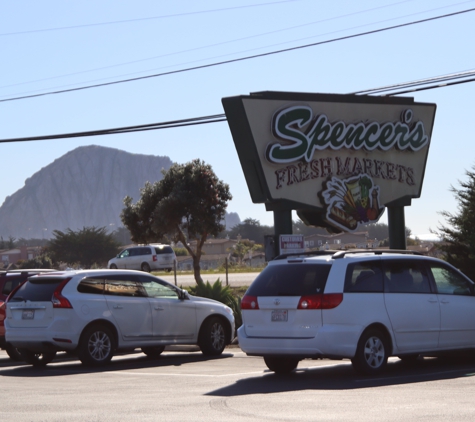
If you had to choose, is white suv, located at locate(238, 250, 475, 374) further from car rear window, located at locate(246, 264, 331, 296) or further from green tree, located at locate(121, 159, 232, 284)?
green tree, located at locate(121, 159, 232, 284)

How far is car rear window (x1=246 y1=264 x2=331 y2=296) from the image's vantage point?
37.7 ft

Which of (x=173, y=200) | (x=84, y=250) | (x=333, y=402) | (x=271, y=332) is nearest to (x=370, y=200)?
(x=271, y=332)

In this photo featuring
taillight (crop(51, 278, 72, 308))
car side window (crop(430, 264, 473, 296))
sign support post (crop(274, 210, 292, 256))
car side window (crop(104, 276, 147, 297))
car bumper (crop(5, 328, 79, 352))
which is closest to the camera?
car side window (crop(430, 264, 473, 296))

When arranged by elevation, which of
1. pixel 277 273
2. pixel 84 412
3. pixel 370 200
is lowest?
pixel 84 412

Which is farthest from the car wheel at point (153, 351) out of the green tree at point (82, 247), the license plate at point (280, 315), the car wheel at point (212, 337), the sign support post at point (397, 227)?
the green tree at point (82, 247)

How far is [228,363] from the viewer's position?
48.0ft

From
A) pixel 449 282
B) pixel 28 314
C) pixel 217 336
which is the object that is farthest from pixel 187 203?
pixel 449 282

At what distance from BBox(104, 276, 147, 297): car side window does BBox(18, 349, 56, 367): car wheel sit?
1.51m

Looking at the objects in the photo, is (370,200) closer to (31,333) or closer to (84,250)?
(31,333)

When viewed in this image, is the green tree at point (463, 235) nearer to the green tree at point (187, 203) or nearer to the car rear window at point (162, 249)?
the green tree at point (187, 203)

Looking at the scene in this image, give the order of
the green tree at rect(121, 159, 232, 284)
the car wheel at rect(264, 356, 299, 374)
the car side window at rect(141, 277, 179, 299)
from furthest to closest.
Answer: the green tree at rect(121, 159, 232, 284)
the car side window at rect(141, 277, 179, 299)
the car wheel at rect(264, 356, 299, 374)

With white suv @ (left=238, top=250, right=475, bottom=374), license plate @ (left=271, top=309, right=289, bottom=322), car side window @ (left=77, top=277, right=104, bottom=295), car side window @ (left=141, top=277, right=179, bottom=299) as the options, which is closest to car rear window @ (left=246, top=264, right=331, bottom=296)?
white suv @ (left=238, top=250, right=475, bottom=374)

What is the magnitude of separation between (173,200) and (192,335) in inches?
928

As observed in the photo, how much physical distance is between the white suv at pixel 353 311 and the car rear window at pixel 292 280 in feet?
0.05
